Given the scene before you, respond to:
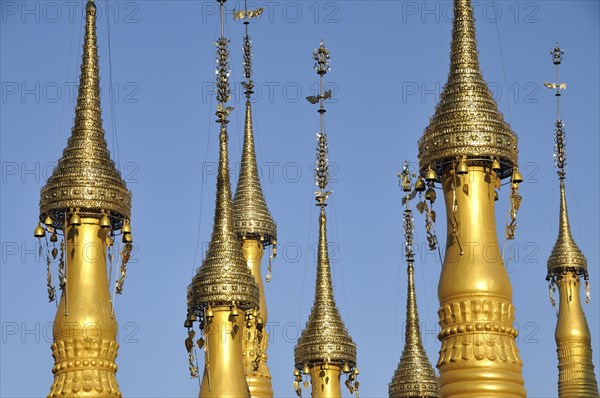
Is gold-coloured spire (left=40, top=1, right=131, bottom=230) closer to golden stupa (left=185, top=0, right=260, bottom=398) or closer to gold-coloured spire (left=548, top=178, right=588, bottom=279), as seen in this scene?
golden stupa (left=185, top=0, right=260, bottom=398)

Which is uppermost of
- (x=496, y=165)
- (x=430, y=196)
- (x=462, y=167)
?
(x=496, y=165)

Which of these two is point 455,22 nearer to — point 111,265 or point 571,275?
point 111,265

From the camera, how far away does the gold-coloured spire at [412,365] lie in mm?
62688

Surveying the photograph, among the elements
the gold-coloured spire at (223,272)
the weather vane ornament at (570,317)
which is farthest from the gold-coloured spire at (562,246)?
the gold-coloured spire at (223,272)

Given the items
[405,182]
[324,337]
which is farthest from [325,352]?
[405,182]

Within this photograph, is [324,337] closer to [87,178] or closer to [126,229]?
[126,229]

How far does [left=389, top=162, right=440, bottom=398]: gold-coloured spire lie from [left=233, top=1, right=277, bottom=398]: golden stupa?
5739mm

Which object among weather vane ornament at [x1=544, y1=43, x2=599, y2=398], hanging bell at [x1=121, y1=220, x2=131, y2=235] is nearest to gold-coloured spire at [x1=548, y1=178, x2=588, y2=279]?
weather vane ornament at [x1=544, y1=43, x2=599, y2=398]

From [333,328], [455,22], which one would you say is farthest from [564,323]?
[455,22]

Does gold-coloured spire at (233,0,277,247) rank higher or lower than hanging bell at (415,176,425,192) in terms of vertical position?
higher

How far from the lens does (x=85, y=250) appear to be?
46344 millimetres

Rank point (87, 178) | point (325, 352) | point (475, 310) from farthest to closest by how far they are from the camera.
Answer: point (325, 352)
point (87, 178)
point (475, 310)

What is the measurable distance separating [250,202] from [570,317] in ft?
61.5

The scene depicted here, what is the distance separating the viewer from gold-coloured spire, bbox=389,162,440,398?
62688mm
